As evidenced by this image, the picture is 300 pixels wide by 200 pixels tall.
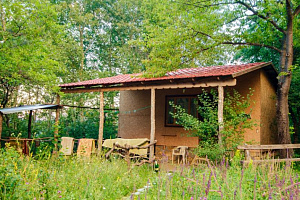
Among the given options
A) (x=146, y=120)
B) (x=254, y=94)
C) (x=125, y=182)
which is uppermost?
(x=254, y=94)

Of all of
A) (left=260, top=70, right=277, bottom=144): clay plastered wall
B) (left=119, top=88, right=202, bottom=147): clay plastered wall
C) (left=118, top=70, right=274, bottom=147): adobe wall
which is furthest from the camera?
(left=119, top=88, right=202, bottom=147): clay plastered wall

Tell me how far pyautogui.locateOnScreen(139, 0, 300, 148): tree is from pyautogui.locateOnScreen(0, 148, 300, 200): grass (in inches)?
189

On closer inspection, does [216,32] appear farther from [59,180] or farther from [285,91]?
[59,180]

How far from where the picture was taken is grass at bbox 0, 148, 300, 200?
11.8 ft

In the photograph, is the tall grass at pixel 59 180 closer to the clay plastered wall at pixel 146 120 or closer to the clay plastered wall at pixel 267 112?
the clay plastered wall at pixel 146 120

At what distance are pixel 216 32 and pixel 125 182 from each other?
7.27 meters

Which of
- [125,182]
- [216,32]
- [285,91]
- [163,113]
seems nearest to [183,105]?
[163,113]

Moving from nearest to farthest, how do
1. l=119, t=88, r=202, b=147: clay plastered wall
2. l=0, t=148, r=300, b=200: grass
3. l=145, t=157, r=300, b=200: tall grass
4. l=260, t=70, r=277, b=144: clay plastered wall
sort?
1. l=0, t=148, r=300, b=200: grass
2. l=145, t=157, r=300, b=200: tall grass
3. l=260, t=70, r=277, b=144: clay plastered wall
4. l=119, t=88, r=202, b=147: clay plastered wall

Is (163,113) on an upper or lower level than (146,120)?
upper

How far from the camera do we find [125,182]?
5.48 meters

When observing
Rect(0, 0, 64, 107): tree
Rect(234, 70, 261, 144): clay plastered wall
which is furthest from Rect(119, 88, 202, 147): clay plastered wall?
Rect(0, 0, 64, 107): tree

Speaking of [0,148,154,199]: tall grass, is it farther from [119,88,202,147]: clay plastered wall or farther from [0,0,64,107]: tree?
[0,0,64,107]: tree

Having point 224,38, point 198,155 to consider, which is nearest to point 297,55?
point 224,38

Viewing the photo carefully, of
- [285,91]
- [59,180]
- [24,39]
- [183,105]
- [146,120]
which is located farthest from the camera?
[146,120]
